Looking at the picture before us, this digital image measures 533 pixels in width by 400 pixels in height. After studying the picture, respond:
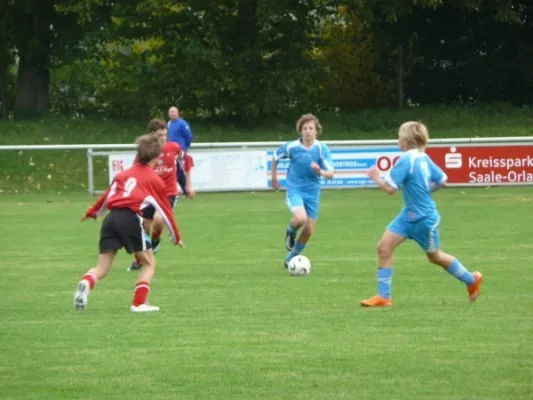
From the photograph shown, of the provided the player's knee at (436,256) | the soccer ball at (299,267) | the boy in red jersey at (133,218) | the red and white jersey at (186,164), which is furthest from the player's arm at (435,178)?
the red and white jersey at (186,164)

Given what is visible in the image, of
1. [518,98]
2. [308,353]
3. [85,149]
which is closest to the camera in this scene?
[308,353]

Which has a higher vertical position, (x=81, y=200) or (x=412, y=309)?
(x=412, y=309)

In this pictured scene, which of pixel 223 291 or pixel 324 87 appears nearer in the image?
pixel 223 291

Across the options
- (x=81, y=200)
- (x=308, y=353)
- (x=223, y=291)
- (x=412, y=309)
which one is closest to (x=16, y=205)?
(x=81, y=200)

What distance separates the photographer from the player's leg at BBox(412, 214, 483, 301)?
37.6ft

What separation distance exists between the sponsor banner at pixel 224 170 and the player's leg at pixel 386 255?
18.9 meters

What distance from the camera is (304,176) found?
15656mm

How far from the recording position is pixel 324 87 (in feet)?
145

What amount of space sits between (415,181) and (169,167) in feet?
19.8

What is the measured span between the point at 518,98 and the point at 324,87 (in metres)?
6.10

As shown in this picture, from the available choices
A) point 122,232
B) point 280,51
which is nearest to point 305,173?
point 122,232

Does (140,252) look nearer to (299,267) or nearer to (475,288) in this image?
(475,288)

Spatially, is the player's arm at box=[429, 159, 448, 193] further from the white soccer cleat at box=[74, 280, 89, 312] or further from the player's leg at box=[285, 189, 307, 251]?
the player's leg at box=[285, 189, 307, 251]

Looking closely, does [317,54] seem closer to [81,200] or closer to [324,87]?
[324,87]
